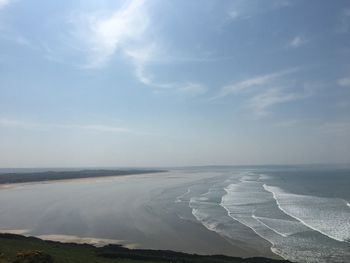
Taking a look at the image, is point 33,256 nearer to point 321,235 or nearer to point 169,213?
point 321,235

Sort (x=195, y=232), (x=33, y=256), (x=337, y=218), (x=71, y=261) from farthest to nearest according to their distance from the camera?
(x=337, y=218), (x=195, y=232), (x=71, y=261), (x=33, y=256)

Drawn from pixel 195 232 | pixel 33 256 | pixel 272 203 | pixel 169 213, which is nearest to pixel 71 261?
pixel 33 256

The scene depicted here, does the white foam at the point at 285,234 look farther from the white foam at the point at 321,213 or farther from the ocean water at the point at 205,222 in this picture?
the white foam at the point at 321,213

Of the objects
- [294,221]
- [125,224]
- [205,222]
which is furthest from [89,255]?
[294,221]

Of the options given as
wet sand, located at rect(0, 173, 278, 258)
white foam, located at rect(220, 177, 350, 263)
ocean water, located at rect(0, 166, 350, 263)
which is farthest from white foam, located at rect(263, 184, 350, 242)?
wet sand, located at rect(0, 173, 278, 258)

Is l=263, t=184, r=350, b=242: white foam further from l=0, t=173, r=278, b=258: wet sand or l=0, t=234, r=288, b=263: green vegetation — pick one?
l=0, t=234, r=288, b=263: green vegetation

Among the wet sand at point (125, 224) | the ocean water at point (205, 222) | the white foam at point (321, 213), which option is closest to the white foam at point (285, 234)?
the ocean water at point (205, 222)
